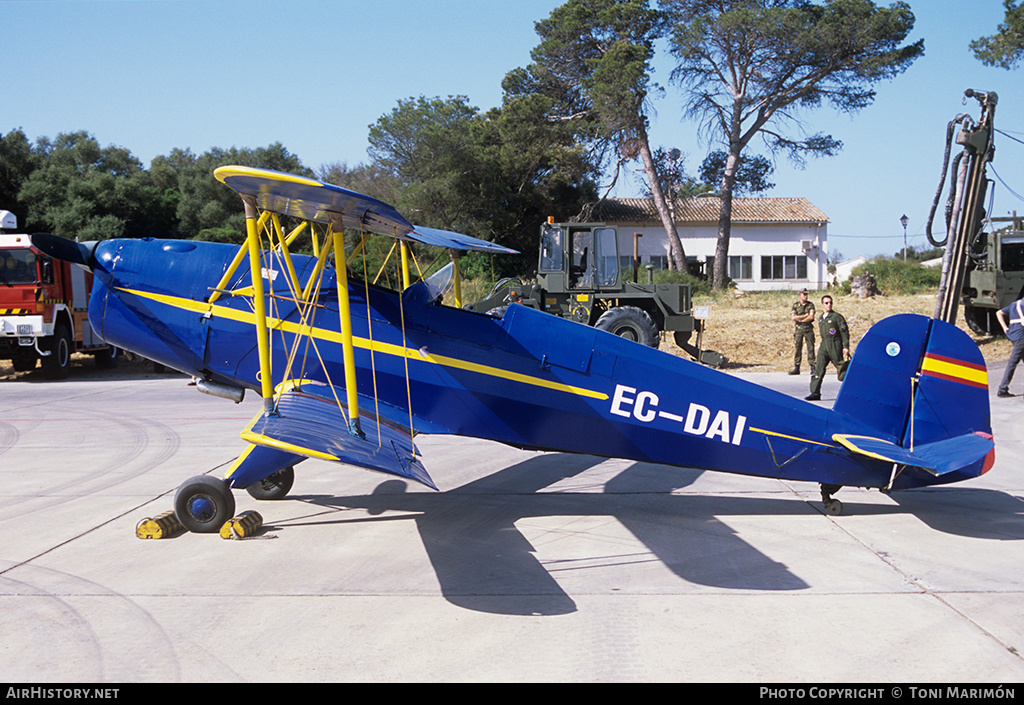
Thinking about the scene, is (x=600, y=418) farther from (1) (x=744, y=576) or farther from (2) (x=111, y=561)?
(2) (x=111, y=561)

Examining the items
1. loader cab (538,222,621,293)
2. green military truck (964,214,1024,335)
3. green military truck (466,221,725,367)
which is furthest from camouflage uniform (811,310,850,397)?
green military truck (964,214,1024,335)

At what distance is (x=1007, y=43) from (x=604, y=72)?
1435 centimetres

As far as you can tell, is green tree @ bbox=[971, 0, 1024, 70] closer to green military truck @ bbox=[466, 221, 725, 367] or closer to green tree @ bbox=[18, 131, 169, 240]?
green military truck @ bbox=[466, 221, 725, 367]

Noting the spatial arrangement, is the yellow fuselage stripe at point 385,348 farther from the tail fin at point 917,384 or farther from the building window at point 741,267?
the building window at point 741,267

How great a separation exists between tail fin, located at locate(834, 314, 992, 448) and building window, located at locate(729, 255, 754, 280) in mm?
41395

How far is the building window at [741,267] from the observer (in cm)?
4594

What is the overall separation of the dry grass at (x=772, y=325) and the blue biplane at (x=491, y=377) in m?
11.7

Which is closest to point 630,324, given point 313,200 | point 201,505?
point 201,505

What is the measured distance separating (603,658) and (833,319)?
1025 cm

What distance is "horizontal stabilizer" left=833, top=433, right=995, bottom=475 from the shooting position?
17.7 ft

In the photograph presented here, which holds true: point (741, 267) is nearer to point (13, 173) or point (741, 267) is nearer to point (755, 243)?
point (755, 243)

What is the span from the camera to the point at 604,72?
31.9m

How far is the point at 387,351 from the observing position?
20.3 ft

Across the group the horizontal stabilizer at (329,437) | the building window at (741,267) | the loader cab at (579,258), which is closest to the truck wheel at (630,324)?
the loader cab at (579,258)
